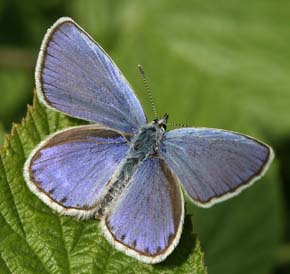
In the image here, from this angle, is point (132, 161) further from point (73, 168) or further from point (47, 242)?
point (47, 242)

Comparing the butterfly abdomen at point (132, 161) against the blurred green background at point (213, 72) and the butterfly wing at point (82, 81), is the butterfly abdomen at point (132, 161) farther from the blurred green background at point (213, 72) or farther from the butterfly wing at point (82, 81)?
the blurred green background at point (213, 72)

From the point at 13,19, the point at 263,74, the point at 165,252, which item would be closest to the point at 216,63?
the point at 263,74

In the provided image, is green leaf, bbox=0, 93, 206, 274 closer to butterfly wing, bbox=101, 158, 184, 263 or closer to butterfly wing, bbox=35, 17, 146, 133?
butterfly wing, bbox=101, 158, 184, 263

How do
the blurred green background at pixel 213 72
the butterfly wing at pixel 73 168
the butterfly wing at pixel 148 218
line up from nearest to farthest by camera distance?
1. the butterfly wing at pixel 148 218
2. the butterfly wing at pixel 73 168
3. the blurred green background at pixel 213 72

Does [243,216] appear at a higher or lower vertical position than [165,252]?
lower

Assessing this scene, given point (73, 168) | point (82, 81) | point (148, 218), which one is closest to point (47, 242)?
point (73, 168)

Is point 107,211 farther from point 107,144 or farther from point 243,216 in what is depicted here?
point 243,216

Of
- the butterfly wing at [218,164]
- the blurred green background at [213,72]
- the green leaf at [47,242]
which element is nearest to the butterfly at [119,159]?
the butterfly wing at [218,164]
